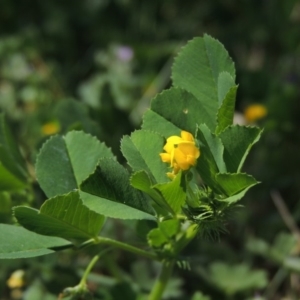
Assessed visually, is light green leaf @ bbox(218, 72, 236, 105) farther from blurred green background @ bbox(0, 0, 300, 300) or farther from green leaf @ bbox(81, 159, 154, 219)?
blurred green background @ bbox(0, 0, 300, 300)

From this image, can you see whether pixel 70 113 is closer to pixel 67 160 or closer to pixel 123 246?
pixel 67 160

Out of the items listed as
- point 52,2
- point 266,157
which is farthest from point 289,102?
point 52,2

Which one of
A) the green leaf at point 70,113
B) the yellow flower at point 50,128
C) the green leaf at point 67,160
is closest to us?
the green leaf at point 67,160

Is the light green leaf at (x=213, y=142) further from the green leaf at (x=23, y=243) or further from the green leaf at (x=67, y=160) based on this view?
the green leaf at (x=23, y=243)

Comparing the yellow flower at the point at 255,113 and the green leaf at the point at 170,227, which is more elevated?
the green leaf at the point at 170,227

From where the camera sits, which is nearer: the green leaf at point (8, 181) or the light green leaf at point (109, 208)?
the light green leaf at point (109, 208)

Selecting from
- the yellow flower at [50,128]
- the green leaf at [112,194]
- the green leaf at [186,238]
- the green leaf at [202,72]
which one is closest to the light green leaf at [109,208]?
→ the green leaf at [112,194]

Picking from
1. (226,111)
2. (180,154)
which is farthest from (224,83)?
(180,154)
